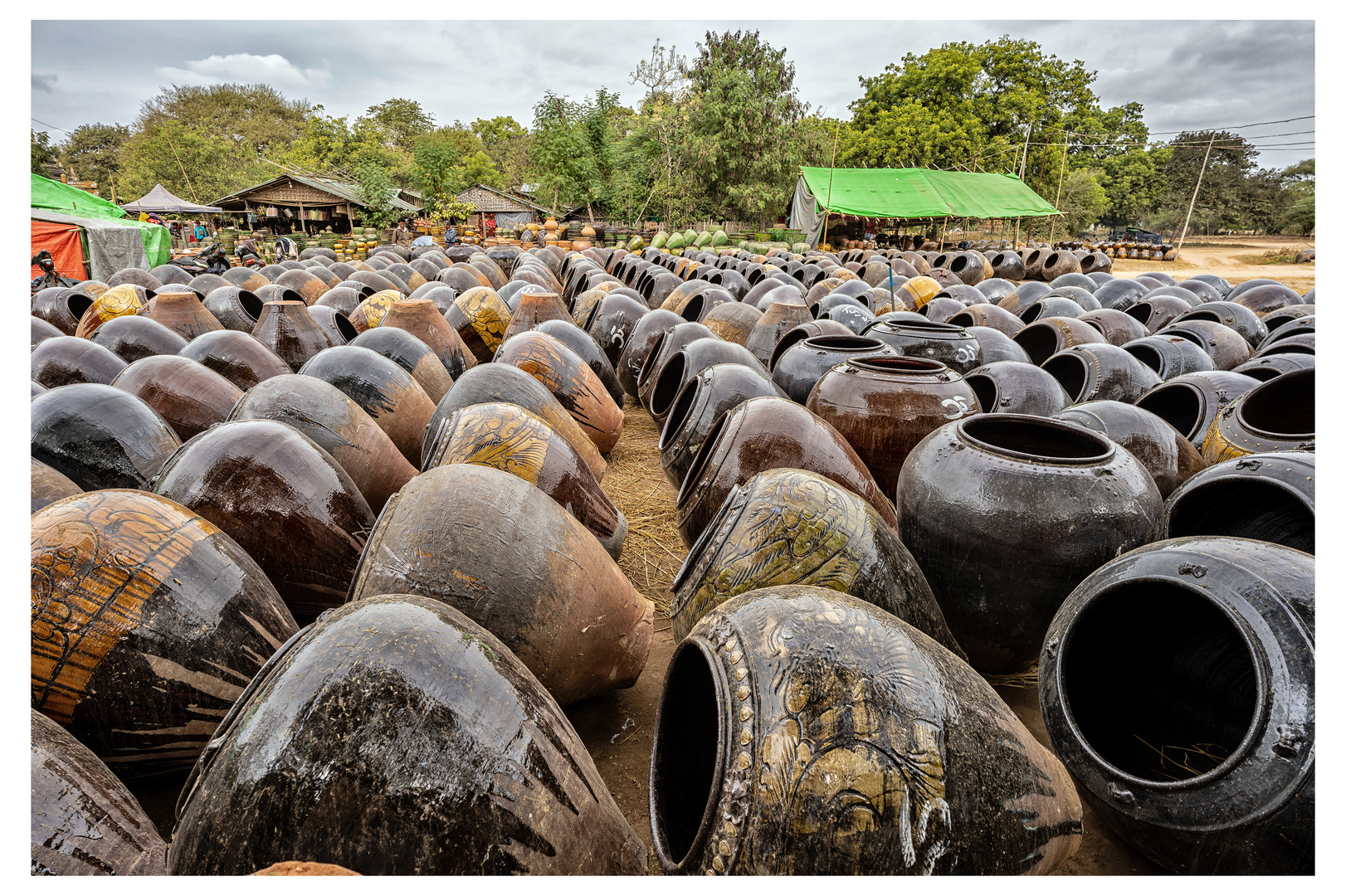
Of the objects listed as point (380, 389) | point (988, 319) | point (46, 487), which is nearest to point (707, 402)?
point (380, 389)

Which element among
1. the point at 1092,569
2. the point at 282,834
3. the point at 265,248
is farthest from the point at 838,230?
the point at 282,834

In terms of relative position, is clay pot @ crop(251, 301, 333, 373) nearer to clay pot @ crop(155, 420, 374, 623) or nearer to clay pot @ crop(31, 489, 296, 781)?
clay pot @ crop(155, 420, 374, 623)

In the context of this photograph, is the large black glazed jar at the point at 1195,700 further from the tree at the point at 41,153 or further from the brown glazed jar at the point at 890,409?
the tree at the point at 41,153

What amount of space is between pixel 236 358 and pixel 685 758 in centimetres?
532

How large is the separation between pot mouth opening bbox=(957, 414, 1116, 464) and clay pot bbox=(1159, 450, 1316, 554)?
444 mm

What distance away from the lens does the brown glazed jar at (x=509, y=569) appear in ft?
8.16

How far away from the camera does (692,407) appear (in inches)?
188

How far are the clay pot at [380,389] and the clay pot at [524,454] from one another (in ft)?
4.59

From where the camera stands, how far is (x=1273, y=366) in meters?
5.39

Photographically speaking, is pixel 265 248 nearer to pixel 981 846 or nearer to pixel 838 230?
pixel 838 230

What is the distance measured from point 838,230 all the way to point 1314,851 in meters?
34.4

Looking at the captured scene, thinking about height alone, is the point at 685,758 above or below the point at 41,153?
below

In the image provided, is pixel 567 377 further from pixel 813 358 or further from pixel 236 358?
pixel 236 358

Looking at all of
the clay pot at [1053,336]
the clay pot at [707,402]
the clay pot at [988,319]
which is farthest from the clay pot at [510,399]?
the clay pot at [988,319]
